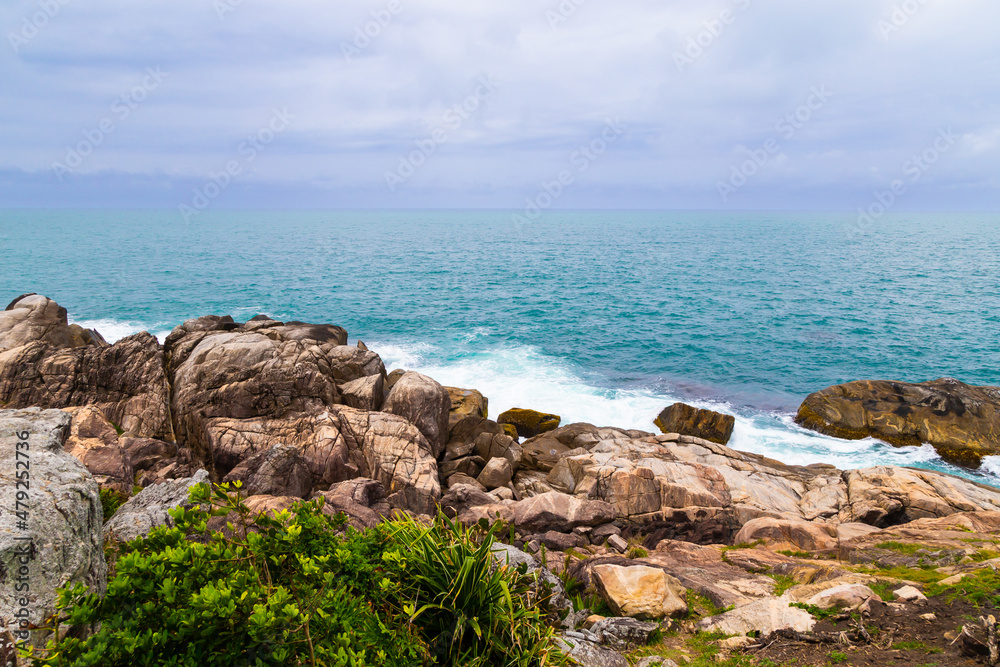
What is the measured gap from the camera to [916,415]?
28.2 meters

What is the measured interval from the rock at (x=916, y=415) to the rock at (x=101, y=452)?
106 feet

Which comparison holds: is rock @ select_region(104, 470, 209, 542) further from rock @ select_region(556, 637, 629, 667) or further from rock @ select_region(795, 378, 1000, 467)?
rock @ select_region(795, 378, 1000, 467)

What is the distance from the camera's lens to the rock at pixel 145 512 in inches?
386

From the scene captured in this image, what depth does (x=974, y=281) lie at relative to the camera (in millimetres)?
73125

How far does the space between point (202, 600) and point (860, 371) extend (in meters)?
45.3

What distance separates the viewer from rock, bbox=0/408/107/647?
5.23 metres

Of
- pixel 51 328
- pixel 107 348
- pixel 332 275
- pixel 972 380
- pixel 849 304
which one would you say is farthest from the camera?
pixel 332 275

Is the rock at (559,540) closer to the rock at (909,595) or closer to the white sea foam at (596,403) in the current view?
the rock at (909,595)

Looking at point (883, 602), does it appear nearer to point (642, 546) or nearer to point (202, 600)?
point (642, 546)

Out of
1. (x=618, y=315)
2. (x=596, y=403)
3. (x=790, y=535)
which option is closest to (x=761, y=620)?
(x=790, y=535)

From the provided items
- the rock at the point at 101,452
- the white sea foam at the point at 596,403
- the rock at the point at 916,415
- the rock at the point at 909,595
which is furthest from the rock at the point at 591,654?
the rock at the point at 916,415

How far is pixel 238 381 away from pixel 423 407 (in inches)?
287

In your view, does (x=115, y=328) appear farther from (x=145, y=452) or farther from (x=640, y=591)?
(x=640, y=591)

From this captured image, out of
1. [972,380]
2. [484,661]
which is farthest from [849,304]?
[484,661]
